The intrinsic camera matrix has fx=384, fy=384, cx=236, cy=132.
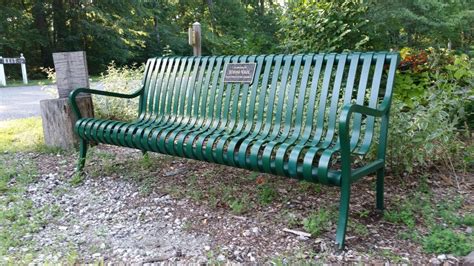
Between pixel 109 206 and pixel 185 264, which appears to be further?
pixel 109 206

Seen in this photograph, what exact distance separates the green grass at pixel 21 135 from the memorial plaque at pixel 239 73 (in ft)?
8.43

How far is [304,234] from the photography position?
2.35 m

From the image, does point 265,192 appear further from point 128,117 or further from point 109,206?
point 128,117

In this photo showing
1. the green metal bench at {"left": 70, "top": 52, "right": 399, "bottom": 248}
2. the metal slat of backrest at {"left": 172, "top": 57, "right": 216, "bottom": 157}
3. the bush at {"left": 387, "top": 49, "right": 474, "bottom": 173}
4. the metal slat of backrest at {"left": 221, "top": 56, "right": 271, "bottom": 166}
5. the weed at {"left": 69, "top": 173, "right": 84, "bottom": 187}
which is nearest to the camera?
the green metal bench at {"left": 70, "top": 52, "right": 399, "bottom": 248}

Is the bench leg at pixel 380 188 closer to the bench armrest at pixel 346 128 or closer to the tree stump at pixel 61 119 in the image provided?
the bench armrest at pixel 346 128

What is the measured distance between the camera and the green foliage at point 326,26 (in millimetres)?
4613

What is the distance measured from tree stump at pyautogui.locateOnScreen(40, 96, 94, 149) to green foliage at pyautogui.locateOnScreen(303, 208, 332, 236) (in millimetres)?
2915

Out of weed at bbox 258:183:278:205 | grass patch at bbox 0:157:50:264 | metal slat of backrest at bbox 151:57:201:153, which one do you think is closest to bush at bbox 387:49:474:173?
weed at bbox 258:183:278:205

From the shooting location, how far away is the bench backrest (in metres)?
2.50

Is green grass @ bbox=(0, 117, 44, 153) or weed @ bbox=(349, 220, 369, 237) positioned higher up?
green grass @ bbox=(0, 117, 44, 153)

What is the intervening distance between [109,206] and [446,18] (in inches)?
577

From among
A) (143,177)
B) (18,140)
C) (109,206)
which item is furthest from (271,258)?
(18,140)

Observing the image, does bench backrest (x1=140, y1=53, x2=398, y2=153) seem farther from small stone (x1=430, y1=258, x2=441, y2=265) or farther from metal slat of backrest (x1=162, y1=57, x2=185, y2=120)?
small stone (x1=430, y1=258, x2=441, y2=265)

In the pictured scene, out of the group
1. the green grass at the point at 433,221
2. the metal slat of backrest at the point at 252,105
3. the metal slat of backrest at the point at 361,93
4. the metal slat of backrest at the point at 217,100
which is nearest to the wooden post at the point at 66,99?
the metal slat of backrest at the point at 217,100
